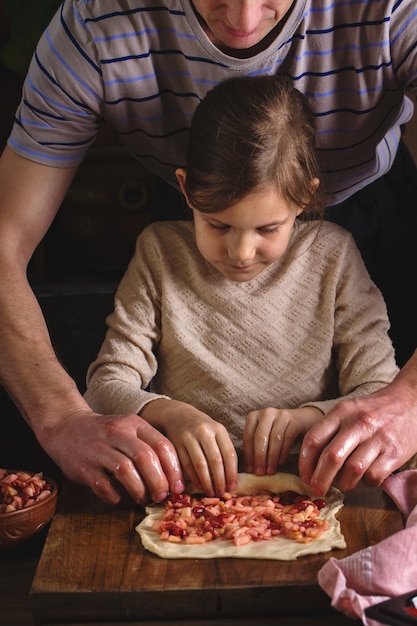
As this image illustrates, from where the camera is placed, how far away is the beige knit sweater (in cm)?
201

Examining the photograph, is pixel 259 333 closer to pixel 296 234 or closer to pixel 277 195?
pixel 296 234

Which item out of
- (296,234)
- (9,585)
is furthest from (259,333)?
(9,585)

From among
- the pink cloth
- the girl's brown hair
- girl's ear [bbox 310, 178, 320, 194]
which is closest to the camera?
the pink cloth

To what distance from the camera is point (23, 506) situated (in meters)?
2.08

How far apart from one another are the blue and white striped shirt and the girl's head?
0.51ft

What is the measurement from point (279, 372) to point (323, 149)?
1.60 feet

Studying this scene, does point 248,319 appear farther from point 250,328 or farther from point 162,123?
point 162,123

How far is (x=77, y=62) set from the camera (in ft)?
6.43

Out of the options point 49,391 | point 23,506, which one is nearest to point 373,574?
point 49,391

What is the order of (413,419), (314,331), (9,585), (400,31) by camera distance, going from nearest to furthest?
(413,419), (400,31), (314,331), (9,585)

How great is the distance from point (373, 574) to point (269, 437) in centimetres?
46

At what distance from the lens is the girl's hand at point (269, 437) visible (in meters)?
1.74

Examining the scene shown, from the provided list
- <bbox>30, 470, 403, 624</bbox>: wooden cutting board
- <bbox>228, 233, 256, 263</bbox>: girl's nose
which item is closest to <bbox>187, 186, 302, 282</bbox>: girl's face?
<bbox>228, 233, 256, 263</bbox>: girl's nose

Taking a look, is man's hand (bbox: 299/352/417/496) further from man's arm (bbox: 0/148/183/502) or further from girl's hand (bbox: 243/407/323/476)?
man's arm (bbox: 0/148/183/502)
